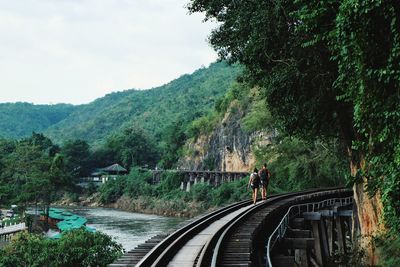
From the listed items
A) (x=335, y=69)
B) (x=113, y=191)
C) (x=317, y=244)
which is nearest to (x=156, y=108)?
(x=113, y=191)

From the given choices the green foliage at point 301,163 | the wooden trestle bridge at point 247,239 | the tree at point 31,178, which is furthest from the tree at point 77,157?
the wooden trestle bridge at point 247,239

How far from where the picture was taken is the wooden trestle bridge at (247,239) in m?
9.55

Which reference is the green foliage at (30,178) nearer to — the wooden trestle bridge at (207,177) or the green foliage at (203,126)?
the wooden trestle bridge at (207,177)

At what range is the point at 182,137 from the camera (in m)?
90.0

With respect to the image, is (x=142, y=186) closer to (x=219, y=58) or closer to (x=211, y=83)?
(x=219, y=58)

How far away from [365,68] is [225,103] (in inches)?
2571

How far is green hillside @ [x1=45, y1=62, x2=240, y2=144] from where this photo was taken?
139 meters

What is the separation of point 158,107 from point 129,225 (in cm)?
10649

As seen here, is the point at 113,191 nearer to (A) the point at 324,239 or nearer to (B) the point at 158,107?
(A) the point at 324,239

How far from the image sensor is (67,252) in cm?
2027

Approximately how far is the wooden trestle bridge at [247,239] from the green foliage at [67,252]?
614 cm

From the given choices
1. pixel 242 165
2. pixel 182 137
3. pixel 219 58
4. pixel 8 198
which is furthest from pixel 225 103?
pixel 219 58

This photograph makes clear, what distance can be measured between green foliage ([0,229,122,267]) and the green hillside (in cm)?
10061

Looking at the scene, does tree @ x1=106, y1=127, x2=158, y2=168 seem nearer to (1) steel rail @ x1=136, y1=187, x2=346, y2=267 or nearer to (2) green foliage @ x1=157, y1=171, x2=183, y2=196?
(2) green foliage @ x1=157, y1=171, x2=183, y2=196
